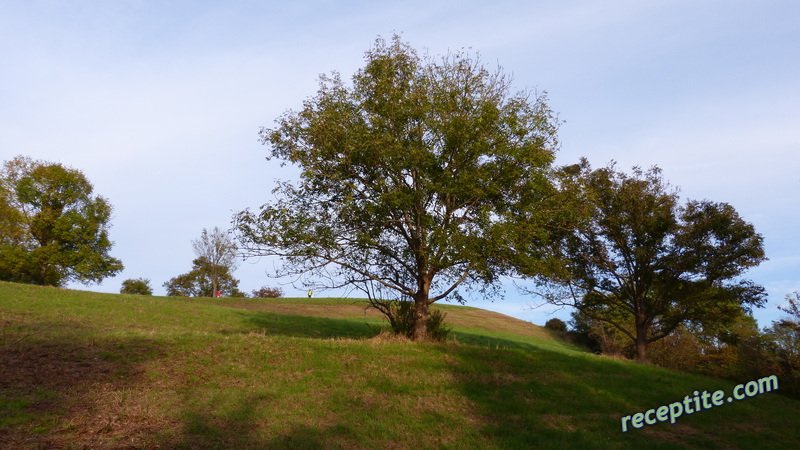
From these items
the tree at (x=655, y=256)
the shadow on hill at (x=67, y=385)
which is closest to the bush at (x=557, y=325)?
the tree at (x=655, y=256)

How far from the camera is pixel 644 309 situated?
29188 millimetres

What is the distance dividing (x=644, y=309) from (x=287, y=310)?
33209mm

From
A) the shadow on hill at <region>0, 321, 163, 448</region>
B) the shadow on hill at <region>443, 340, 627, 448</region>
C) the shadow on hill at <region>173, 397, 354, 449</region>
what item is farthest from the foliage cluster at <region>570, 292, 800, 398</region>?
the shadow on hill at <region>0, 321, 163, 448</region>

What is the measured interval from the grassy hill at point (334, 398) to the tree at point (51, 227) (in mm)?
27776

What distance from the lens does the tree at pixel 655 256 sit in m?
27.1

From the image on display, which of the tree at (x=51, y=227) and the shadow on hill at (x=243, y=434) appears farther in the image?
the tree at (x=51, y=227)

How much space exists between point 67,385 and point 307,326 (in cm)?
2297

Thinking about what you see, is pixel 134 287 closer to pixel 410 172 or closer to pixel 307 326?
pixel 307 326

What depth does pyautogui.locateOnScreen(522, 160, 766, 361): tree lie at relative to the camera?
27.1m

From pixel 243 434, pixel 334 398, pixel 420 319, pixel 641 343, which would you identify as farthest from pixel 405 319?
pixel 641 343

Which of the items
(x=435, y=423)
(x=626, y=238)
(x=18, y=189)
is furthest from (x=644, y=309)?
(x=18, y=189)

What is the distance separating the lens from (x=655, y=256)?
92.6 feet

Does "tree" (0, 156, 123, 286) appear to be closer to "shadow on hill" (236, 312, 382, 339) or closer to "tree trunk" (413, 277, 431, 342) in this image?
"shadow on hill" (236, 312, 382, 339)

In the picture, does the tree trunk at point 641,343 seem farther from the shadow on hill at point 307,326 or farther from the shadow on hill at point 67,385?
the shadow on hill at point 67,385
